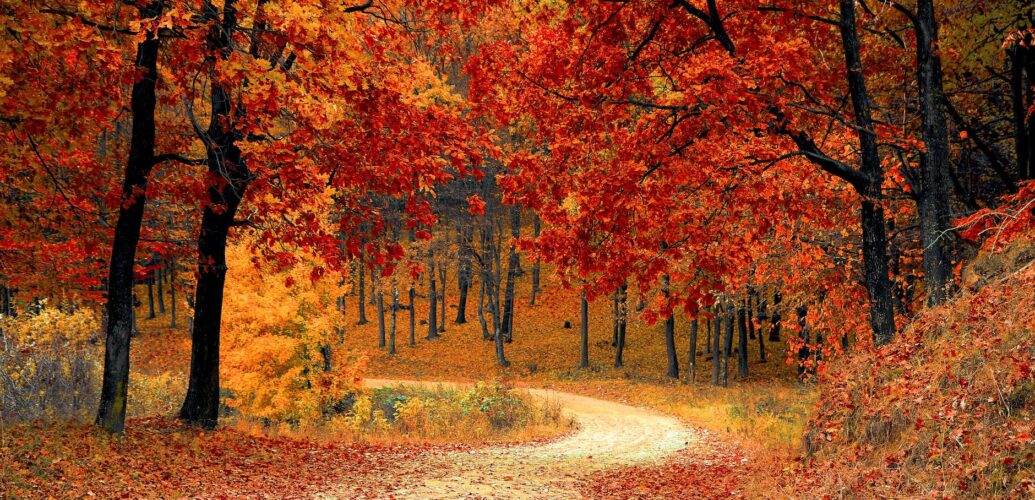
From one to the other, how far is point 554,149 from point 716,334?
23.2 metres

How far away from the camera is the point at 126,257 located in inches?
415

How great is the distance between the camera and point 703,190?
976cm

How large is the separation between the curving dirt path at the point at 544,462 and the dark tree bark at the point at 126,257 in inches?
155

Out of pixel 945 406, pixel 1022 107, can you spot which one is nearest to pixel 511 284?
pixel 1022 107

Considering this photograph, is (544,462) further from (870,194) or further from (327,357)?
(327,357)

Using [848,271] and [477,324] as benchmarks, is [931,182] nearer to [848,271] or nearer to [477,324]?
[848,271]

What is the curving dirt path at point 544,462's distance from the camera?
1001cm

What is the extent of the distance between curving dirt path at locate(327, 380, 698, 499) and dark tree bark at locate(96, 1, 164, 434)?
12.9 ft

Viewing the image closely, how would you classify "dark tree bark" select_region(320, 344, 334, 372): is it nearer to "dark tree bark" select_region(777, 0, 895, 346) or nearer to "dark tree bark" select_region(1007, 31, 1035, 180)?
"dark tree bark" select_region(777, 0, 895, 346)

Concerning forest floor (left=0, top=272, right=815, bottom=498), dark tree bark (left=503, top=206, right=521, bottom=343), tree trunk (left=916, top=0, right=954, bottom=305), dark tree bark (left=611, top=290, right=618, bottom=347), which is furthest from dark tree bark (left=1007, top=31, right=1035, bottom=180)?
dark tree bark (left=503, top=206, right=521, bottom=343)

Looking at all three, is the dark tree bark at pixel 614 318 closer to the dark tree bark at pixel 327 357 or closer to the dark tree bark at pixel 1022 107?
the dark tree bark at pixel 327 357

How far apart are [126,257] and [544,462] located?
8074 millimetres

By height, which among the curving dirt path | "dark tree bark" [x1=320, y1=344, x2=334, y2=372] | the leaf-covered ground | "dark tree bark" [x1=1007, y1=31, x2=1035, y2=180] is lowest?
the curving dirt path

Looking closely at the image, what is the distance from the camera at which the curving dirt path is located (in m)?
10.0
